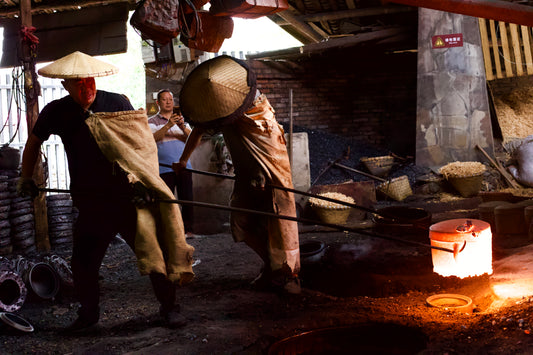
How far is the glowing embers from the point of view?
3.92 metres

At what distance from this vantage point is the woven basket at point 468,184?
357 inches

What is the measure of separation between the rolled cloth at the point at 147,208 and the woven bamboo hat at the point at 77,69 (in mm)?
319

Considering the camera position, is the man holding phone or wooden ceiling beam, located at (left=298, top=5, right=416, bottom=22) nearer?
the man holding phone

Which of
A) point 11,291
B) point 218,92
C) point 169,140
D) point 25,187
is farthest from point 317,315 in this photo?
point 169,140

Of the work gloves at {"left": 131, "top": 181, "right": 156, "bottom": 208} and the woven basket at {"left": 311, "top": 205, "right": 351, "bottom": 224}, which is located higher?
the work gloves at {"left": 131, "top": 181, "right": 156, "bottom": 208}

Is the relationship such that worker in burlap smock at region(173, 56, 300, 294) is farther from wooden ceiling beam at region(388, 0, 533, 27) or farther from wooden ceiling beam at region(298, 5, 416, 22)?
wooden ceiling beam at region(298, 5, 416, 22)

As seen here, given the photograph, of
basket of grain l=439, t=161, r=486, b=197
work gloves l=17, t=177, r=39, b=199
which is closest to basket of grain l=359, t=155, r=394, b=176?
basket of grain l=439, t=161, r=486, b=197

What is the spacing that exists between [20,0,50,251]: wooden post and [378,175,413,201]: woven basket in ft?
18.8

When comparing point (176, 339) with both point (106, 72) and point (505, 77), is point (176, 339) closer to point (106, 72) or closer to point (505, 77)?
point (106, 72)

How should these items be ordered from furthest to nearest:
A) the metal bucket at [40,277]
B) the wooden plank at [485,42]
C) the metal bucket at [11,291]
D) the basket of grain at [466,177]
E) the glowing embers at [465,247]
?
1. the wooden plank at [485,42]
2. the basket of grain at [466,177]
3. the metal bucket at [40,277]
4. the metal bucket at [11,291]
5. the glowing embers at [465,247]

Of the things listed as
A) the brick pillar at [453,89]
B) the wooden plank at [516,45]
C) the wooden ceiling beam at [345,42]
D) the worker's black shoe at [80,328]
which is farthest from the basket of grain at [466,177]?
the worker's black shoe at [80,328]

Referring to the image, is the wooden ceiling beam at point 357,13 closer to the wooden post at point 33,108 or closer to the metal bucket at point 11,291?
the wooden post at point 33,108

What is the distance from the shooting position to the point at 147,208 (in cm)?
383

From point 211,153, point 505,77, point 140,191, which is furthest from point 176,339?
point 505,77
